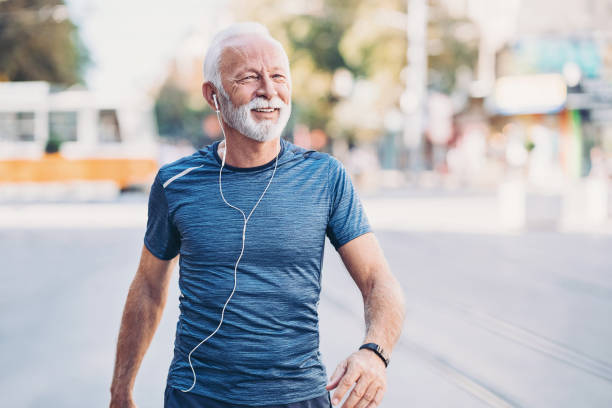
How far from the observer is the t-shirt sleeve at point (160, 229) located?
2170 mm

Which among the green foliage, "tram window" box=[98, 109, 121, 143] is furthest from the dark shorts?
the green foliage

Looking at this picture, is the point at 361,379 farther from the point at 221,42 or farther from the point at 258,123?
the point at 221,42

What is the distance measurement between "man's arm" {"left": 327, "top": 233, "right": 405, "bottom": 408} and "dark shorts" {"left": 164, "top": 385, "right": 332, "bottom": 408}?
15 centimetres

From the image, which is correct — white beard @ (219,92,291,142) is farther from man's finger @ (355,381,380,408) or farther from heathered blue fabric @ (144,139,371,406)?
man's finger @ (355,381,380,408)

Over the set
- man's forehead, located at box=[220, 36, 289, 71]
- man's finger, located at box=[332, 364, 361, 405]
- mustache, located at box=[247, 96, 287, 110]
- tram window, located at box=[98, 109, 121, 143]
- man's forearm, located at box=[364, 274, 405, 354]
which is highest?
tram window, located at box=[98, 109, 121, 143]

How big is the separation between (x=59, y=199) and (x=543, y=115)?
837 inches

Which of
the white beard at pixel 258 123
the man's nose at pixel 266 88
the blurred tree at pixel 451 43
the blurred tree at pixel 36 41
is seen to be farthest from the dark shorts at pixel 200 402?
the blurred tree at pixel 451 43

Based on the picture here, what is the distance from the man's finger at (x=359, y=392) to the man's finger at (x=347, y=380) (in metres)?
0.02

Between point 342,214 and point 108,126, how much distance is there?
23256 mm

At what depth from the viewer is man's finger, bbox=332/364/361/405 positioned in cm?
180

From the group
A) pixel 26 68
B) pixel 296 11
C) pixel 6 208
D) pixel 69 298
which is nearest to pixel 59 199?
pixel 6 208

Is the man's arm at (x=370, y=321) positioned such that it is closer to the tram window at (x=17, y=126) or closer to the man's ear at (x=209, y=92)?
the man's ear at (x=209, y=92)

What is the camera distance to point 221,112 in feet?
7.13

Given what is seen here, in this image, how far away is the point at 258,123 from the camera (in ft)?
6.80
